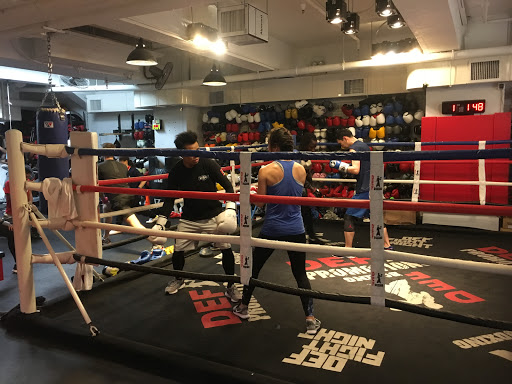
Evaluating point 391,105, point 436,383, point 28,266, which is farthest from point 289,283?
point 391,105

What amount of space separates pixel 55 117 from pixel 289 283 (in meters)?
3.53

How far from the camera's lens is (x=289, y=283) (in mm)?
3555

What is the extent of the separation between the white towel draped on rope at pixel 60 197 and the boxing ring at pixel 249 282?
5 cm

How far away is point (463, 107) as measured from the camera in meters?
6.27

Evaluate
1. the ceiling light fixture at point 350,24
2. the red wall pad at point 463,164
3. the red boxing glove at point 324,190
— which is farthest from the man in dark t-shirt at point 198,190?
the red boxing glove at point 324,190

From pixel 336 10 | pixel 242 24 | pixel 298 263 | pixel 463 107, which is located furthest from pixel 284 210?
pixel 463 107

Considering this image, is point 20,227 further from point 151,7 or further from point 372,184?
point 151,7

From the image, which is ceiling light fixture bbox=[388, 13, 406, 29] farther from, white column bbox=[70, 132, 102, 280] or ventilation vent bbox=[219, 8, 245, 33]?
white column bbox=[70, 132, 102, 280]

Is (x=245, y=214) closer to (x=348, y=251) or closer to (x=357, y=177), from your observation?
(x=348, y=251)

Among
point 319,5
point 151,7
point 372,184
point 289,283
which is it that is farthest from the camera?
point 319,5

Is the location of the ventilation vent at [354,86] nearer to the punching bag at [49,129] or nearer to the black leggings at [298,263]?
the punching bag at [49,129]

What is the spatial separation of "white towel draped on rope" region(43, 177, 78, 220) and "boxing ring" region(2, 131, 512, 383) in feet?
0.16

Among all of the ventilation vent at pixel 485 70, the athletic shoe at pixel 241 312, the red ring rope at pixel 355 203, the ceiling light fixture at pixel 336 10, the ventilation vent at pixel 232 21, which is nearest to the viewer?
the red ring rope at pixel 355 203

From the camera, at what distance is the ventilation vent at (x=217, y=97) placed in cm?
937
